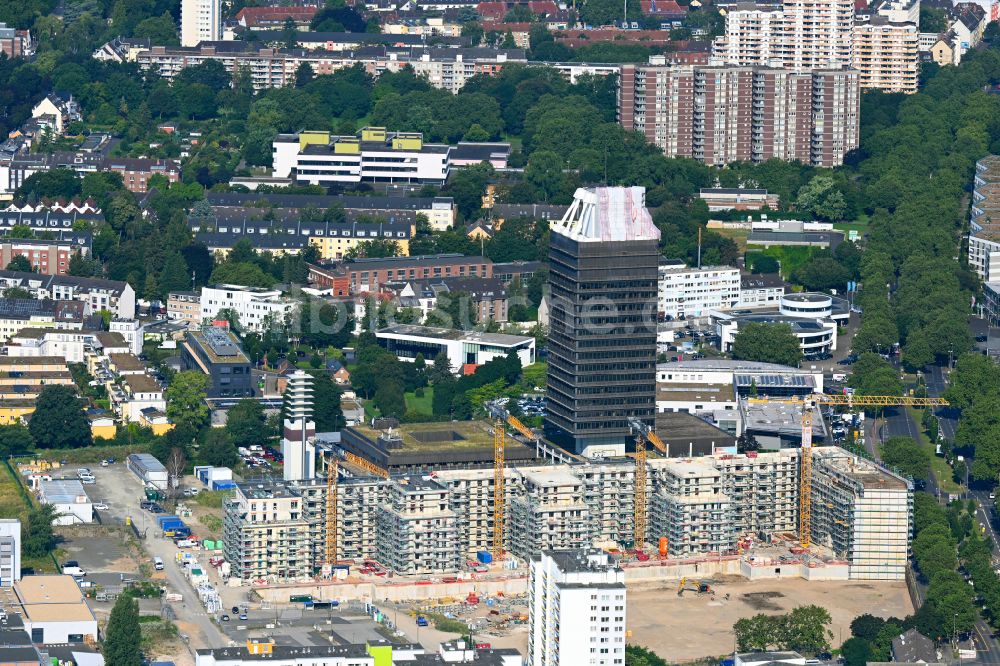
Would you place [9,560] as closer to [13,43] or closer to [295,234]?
[295,234]

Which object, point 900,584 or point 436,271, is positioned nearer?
point 900,584

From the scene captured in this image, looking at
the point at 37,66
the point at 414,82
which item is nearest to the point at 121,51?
the point at 37,66

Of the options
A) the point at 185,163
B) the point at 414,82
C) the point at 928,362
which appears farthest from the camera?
the point at 414,82

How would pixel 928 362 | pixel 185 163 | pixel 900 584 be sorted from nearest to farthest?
pixel 900 584 → pixel 928 362 → pixel 185 163

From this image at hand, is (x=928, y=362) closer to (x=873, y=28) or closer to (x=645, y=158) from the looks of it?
(x=645, y=158)

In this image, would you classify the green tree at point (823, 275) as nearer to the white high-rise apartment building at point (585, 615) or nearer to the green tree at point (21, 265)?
the green tree at point (21, 265)

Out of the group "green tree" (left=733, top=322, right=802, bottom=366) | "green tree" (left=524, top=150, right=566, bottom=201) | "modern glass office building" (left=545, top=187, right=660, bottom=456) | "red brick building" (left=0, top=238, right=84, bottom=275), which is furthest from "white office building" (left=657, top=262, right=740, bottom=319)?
"modern glass office building" (left=545, top=187, right=660, bottom=456)

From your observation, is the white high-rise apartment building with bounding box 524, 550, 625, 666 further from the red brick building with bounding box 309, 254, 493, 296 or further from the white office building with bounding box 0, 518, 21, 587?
the red brick building with bounding box 309, 254, 493, 296
